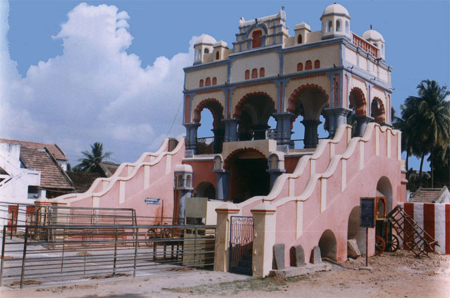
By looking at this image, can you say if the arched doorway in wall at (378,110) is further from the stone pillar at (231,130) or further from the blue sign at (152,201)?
the blue sign at (152,201)

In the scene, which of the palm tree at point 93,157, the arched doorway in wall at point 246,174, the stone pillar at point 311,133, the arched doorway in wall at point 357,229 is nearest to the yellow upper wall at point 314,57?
the stone pillar at point 311,133

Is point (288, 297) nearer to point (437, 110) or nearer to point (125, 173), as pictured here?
point (125, 173)

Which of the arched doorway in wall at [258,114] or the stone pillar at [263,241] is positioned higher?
the arched doorway in wall at [258,114]

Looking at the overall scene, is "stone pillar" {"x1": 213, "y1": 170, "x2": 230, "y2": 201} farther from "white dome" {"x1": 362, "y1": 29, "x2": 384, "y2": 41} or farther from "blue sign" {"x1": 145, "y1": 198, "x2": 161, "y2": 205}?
"white dome" {"x1": 362, "y1": 29, "x2": 384, "y2": 41}

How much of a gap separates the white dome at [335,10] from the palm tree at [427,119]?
28.4 meters

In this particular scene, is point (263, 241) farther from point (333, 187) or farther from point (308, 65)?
point (308, 65)

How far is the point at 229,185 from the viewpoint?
24.7m

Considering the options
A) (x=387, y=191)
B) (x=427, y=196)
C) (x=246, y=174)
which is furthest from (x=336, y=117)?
(x=427, y=196)

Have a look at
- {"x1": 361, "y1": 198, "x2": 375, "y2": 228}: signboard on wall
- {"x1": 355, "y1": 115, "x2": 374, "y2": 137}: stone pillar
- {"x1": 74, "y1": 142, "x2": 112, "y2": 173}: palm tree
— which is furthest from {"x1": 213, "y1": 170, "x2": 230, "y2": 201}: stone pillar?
{"x1": 74, "y1": 142, "x2": 112, "y2": 173}: palm tree

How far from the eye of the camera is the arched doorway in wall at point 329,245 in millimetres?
17469

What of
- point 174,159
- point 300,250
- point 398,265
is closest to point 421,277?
point 398,265

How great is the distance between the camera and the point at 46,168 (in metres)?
32.7

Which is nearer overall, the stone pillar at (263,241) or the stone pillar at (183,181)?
the stone pillar at (263,241)

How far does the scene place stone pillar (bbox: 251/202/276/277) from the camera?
46.0 ft
